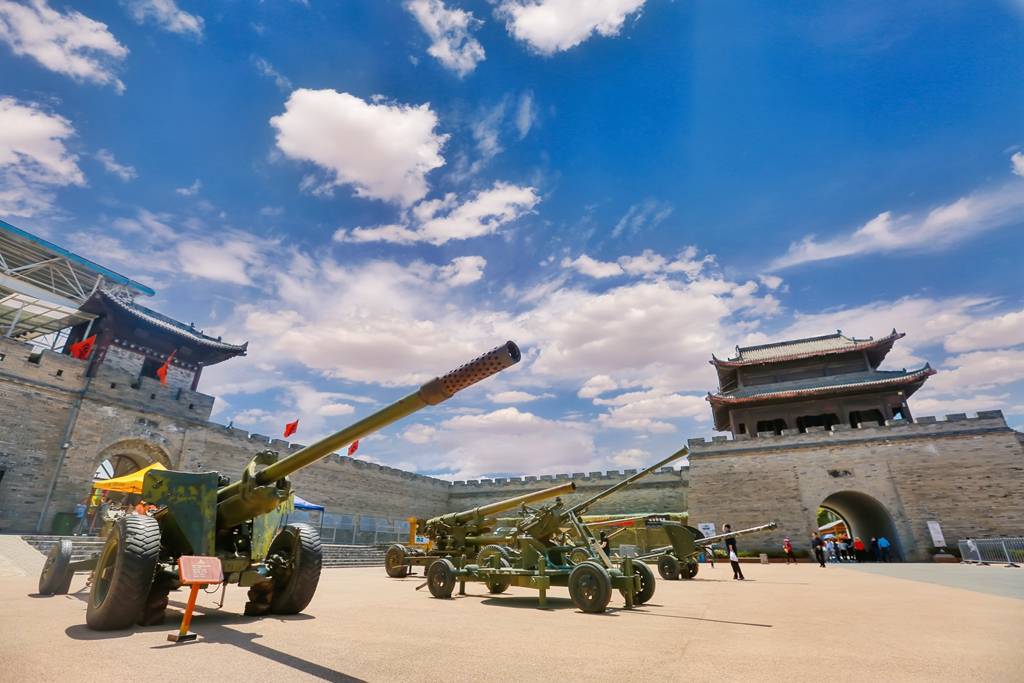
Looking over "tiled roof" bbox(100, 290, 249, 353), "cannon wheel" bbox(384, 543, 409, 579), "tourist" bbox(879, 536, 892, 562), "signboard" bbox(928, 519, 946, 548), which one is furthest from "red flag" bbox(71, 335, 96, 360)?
"signboard" bbox(928, 519, 946, 548)

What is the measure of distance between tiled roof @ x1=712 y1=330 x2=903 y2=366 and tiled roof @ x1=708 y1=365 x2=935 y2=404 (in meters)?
1.41

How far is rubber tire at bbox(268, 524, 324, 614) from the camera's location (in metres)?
5.24

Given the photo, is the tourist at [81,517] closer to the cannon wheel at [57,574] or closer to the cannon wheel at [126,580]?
the cannon wheel at [57,574]

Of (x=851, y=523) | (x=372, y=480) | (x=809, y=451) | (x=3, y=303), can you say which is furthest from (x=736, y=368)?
(x=3, y=303)

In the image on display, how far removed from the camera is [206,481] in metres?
5.04

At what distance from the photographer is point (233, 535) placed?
216 inches

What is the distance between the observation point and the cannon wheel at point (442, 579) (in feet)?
25.5

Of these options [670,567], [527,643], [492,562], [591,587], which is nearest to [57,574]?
[492,562]

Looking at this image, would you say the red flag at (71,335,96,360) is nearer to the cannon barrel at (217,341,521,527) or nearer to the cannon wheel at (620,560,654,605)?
the cannon barrel at (217,341,521,527)

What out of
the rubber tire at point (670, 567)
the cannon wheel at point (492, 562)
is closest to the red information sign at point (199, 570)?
the cannon wheel at point (492, 562)

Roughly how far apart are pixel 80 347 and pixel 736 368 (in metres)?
31.5

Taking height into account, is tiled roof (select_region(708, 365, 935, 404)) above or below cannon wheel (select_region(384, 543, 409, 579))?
above

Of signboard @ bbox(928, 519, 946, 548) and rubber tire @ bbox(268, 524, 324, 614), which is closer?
rubber tire @ bbox(268, 524, 324, 614)

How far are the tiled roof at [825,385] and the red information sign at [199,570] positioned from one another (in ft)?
82.3
